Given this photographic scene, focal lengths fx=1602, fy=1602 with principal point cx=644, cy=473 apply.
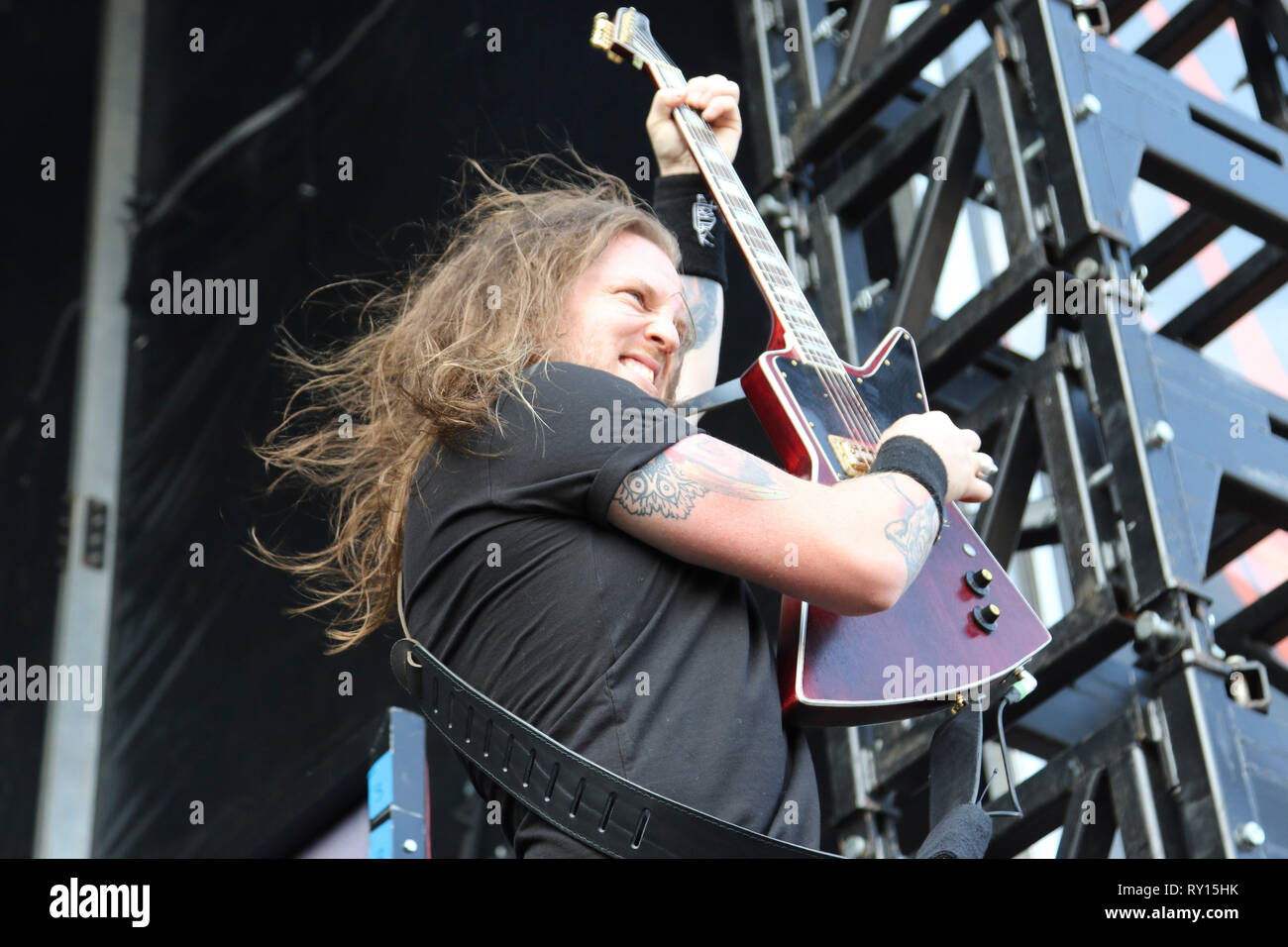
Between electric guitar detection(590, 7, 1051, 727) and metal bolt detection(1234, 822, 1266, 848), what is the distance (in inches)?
29.3

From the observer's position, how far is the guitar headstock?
2.67 m

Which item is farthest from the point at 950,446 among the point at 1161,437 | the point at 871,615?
the point at 1161,437

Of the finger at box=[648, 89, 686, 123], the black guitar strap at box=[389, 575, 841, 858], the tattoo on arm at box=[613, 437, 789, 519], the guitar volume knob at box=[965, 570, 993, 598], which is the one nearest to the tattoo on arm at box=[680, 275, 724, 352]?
the finger at box=[648, 89, 686, 123]

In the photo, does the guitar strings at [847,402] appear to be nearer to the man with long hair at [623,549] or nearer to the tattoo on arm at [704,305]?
the tattoo on arm at [704,305]

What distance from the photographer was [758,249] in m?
2.31

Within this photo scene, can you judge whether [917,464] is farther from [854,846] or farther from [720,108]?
[854,846]

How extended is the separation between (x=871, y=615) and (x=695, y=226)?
811mm

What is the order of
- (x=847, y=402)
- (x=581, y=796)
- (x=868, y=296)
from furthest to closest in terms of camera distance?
(x=868, y=296)
(x=847, y=402)
(x=581, y=796)

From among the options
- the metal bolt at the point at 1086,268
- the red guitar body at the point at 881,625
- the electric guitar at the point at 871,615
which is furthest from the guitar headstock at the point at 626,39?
the metal bolt at the point at 1086,268

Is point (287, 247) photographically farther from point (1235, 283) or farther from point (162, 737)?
point (1235, 283)

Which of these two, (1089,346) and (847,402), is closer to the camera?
(847,402)

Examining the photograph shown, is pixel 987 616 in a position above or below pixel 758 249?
below

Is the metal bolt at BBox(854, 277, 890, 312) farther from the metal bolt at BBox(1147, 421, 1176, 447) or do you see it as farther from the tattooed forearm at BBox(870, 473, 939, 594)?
the tattooed forearm at BBox(870, 473, 939, 594)

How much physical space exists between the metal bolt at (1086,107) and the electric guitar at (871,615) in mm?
973
